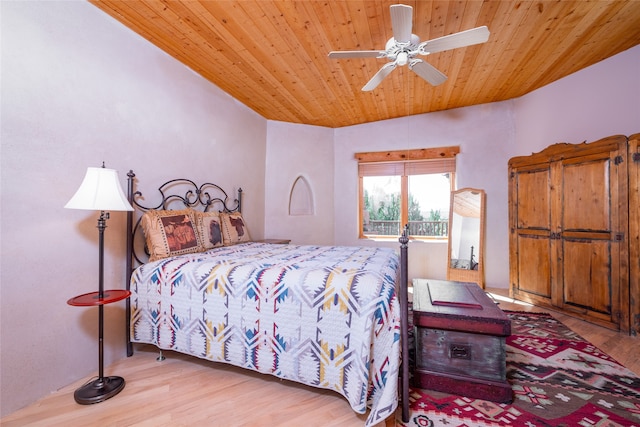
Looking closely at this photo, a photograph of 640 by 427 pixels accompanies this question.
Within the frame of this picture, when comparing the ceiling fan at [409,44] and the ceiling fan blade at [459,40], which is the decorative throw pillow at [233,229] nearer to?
the ceiling fan at [409,44]

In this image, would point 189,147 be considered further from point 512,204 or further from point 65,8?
point 512,204

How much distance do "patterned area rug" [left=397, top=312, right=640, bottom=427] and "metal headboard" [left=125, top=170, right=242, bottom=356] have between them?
7.16ft

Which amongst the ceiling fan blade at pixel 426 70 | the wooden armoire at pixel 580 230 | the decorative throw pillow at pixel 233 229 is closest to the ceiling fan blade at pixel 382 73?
the ceiling fan blade at pixel 426 70

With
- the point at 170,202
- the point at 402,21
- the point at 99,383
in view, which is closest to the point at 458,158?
the point at 402,21

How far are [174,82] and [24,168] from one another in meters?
1.51

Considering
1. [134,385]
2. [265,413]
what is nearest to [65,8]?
[134,385]

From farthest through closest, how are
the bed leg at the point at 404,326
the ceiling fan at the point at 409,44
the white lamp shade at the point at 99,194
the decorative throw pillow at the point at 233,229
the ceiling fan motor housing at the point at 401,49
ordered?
the decorative throw pillow at the point at 233,229
the ceiling fan motor housing at the point at 401,49
the ceiling fan at the point at 409,44
the white lamp shade at the point at 99,194
the bed leg at the point at 404,326

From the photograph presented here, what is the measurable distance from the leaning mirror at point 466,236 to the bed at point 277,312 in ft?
8.00

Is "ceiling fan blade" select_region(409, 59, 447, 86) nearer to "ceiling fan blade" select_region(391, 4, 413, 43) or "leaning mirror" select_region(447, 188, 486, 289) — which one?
"ceiling fan blade" select_region(391, 4, 413, 43)

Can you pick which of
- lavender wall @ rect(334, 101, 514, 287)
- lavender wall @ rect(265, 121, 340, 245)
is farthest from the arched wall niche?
lavender wall @ rect(334, 101, 514, 287)

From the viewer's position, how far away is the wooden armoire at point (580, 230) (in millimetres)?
2488

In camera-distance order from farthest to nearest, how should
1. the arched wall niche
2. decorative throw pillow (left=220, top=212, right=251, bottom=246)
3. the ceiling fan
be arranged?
the arched wall niche → decorative throw pillow (left=220, top=212, right=251, bottom=246) → the ceiling fan

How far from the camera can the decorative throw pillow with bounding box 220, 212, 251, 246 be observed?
9.77ft

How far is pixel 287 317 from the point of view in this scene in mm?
1618
